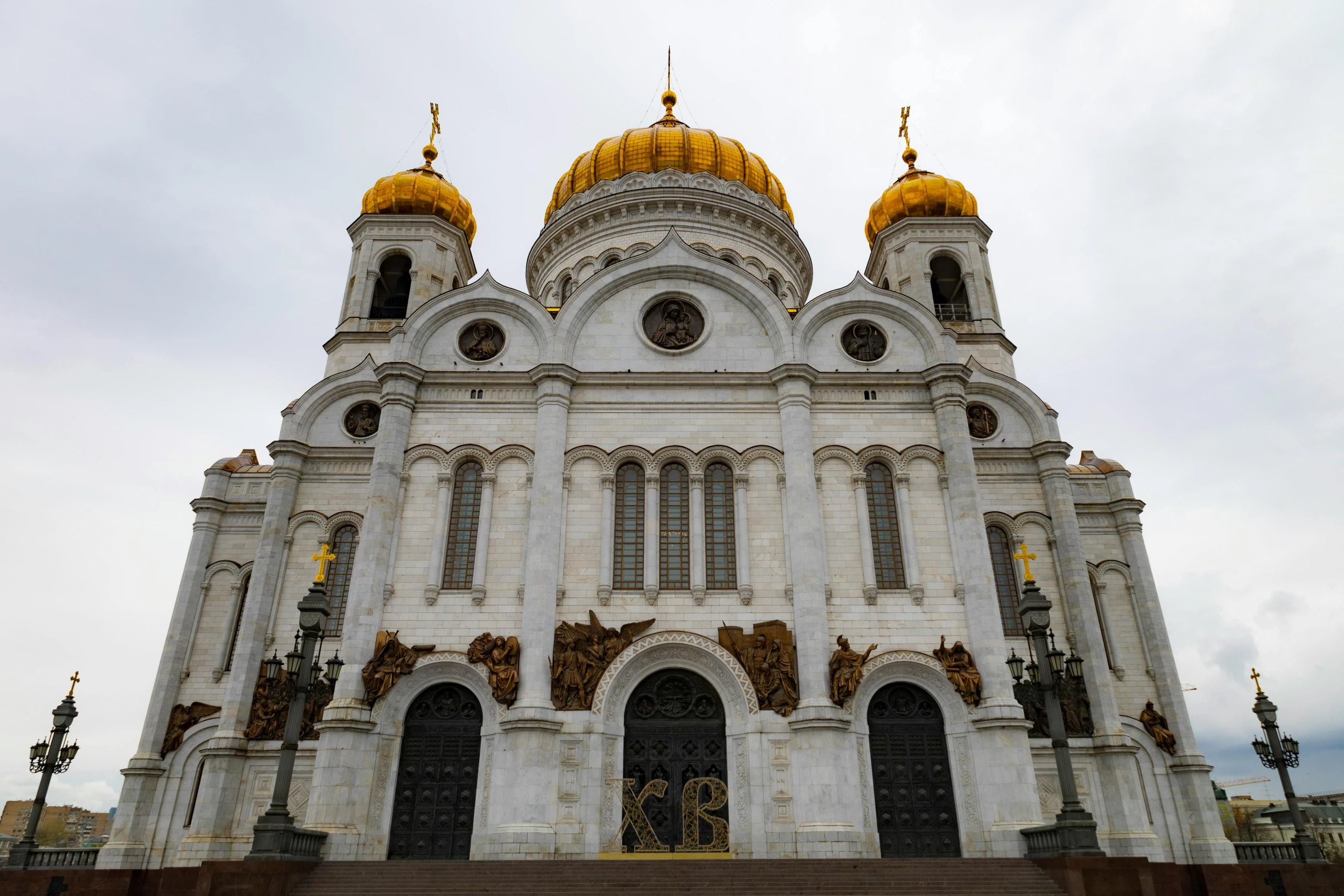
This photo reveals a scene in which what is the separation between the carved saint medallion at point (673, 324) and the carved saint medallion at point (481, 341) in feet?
12.3

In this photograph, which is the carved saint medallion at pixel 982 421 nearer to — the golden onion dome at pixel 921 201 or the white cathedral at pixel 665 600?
the white cathedral at pixel 665 600

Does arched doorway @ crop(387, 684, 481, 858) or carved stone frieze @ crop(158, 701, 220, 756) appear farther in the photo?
carved stone frieze @ crop(158, 701, 220, 756)

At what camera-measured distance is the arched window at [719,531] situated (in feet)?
61.2

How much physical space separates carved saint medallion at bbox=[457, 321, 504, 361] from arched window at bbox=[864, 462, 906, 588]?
965cm

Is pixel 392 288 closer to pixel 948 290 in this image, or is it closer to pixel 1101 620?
pixel 948 290

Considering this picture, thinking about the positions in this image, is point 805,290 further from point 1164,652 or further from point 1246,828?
point 1246,828

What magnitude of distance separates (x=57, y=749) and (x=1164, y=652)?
26766 mm

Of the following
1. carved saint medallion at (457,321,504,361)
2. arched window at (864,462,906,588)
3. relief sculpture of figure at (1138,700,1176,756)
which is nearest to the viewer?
arched window at (864,462,906,588)

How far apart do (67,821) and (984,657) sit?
4522 inches

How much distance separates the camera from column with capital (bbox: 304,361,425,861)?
16.1m

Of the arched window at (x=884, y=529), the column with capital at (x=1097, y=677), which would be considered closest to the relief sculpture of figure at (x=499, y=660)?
the arched window at (x=884, y=529)

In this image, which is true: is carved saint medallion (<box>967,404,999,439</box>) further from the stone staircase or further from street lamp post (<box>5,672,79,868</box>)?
street lamp post (<box>5,672,79,868</box>)

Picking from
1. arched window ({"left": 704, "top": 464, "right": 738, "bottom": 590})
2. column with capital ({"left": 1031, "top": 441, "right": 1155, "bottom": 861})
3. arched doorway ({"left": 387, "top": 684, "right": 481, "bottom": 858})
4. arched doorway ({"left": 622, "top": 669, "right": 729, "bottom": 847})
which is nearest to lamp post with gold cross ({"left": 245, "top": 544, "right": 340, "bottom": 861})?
arched doorway ({"left": 387, "top": 684, "right": 481, "bottom": 858})

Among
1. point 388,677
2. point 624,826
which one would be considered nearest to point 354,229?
point 388,677
